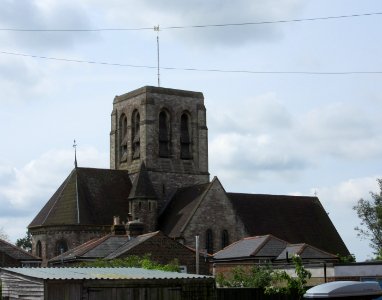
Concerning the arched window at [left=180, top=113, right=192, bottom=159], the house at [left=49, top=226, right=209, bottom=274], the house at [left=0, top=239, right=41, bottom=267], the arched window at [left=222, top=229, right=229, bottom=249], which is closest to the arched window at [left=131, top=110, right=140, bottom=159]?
the arched window at [left=180, top=113, right=192, bottom=159]

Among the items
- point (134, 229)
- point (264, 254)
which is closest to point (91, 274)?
point (264, 254)

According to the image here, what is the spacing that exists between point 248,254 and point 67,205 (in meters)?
22.6

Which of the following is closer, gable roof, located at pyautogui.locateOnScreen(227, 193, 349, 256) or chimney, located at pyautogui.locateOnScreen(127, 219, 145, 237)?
chimney, located at pyautogui.locateOnScreen(127, 219, 145, 237)

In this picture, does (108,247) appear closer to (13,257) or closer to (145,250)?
(145,250)

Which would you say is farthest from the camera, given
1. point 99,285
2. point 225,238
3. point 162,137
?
point 162,137

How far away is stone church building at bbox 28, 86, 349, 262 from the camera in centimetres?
6981

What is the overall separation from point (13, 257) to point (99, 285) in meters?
28.8

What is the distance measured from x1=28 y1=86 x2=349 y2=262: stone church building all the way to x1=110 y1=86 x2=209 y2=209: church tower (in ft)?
0.29

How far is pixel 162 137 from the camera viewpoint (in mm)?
77812

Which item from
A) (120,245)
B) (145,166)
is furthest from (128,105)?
(120,245)

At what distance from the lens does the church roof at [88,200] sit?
70938 millimetres

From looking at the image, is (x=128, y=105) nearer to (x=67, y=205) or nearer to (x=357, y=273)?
(x=67, y=205)

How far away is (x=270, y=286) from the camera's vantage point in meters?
37.7

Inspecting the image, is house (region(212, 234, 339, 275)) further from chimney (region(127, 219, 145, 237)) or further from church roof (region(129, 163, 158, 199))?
church roof (region(129, 163, 158, 199))
